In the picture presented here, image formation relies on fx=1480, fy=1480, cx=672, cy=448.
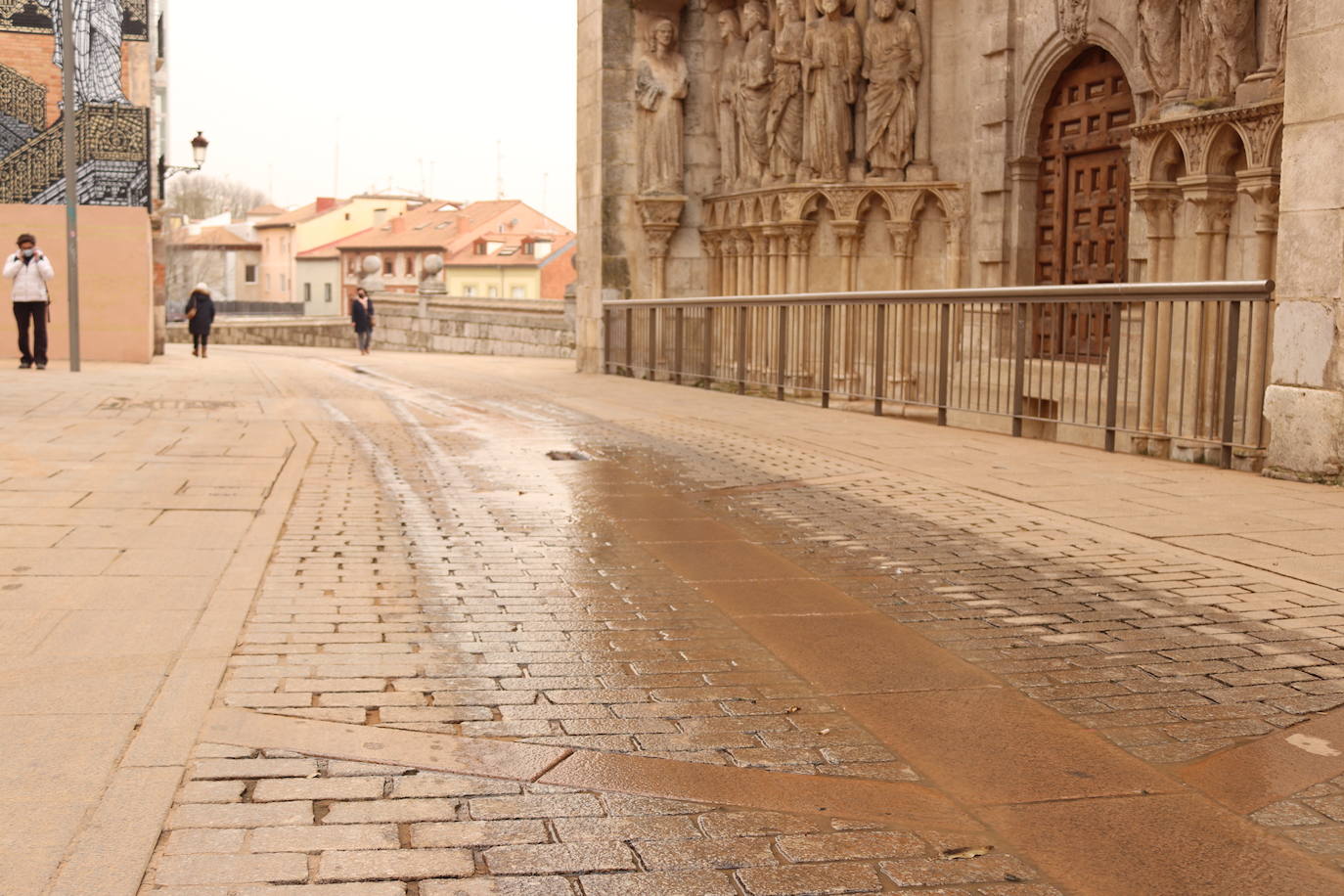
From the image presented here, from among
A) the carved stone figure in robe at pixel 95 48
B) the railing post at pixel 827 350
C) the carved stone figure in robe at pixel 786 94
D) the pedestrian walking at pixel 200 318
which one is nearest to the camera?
the railing post at pixel 827 350

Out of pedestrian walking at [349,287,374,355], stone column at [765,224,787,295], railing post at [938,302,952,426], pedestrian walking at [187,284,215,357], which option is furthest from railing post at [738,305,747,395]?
pedestrian walking at [349,287,374,355]

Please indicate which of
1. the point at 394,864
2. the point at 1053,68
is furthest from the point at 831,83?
the point at 394,864

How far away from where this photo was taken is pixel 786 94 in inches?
706

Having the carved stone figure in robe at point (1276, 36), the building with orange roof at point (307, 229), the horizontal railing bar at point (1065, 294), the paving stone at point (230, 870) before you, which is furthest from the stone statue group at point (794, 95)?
the building with orange roof at point (307, 229)

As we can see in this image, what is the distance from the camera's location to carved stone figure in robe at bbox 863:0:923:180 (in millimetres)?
16672

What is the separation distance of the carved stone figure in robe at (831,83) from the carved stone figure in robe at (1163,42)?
5.35m

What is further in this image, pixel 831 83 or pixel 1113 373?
pixel 831 83

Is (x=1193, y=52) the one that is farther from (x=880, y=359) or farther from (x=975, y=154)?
(x=975, y=154)

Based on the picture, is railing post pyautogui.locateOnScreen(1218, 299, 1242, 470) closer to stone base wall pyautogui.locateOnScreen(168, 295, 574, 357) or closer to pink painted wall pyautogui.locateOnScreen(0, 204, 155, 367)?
pink painted wall pyautogui.locateOnScreen(0, 204, 155, 367)

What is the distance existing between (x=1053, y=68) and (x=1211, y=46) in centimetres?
331

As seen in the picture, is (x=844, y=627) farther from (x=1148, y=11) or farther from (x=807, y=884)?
(x=1148, y=11)

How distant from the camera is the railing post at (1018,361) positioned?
1045cm

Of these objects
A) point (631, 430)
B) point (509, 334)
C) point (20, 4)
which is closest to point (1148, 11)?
point (631, 430)

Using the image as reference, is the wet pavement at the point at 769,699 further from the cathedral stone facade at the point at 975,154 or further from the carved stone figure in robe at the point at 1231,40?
the carved stone figure in robe at the point at 1231,40
